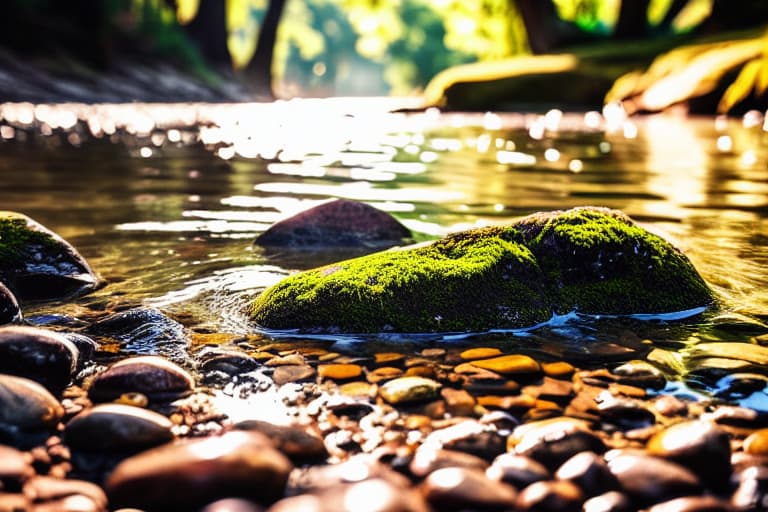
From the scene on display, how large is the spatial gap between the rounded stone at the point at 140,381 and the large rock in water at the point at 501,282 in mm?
860

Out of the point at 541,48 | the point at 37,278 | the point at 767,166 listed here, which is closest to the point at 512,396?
the point at 37,278

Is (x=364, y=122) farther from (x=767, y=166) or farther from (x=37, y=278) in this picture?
(x=37, y=278)

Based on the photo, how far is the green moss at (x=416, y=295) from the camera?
349 centimetres

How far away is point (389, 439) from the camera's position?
2434 mm

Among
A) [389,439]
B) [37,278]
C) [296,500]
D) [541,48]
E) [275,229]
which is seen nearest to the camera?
[296,500]

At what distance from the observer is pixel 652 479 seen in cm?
210

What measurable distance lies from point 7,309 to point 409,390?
205cm

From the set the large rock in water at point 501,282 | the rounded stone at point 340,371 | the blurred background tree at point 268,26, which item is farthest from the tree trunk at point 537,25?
the rounded stone at point 340,371

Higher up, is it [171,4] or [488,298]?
[171,4]

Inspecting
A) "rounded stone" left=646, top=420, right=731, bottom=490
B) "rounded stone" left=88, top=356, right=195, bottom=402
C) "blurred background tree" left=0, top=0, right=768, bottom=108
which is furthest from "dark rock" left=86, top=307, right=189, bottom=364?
"blurred background tree" left=0, top=0, right=768, bottom=108

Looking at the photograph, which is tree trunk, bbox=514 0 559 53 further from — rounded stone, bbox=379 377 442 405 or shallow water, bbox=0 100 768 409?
rounded stone, bbox=379 377 442 405

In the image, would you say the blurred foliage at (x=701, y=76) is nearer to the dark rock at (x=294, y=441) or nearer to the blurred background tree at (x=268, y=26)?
the blurred background tree at (x=268, y=26)

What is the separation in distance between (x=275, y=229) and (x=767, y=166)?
26.4ft

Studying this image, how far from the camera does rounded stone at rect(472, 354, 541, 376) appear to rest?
295cm
